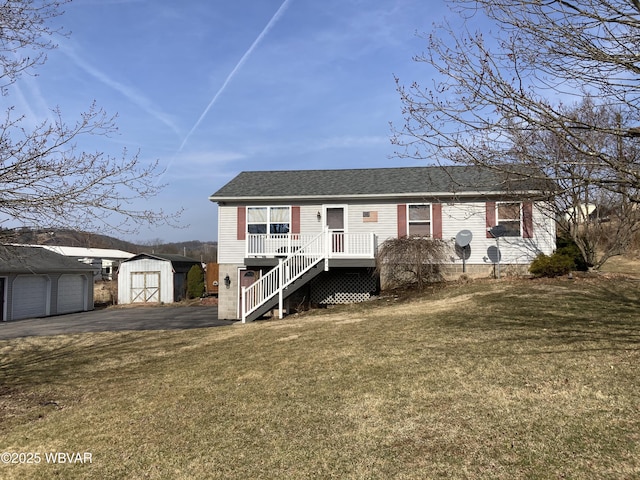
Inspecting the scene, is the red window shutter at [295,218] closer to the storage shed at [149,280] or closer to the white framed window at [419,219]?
the white framed window at [419,219]

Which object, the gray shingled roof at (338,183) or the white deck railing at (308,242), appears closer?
the white deck railing at (308,242)

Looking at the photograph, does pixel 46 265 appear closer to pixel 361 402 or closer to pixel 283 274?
pixel 283 274

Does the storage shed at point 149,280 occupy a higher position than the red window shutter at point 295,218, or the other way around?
the red window shutter at point 295,218

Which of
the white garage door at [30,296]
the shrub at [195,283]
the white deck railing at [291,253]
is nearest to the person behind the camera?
the white deck railing at [291,253]

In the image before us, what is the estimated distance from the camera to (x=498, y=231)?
14555 mm

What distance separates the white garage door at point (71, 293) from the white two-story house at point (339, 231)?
40.7 feet

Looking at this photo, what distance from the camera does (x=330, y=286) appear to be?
16047mm

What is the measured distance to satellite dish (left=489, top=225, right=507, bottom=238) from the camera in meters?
14.6

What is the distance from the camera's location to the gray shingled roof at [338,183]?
610 inches

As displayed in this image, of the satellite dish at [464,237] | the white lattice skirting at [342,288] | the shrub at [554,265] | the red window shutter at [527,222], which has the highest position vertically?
the red window shutter at [527,222]

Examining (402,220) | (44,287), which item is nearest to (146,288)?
(44,287)

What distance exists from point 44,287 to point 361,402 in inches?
905

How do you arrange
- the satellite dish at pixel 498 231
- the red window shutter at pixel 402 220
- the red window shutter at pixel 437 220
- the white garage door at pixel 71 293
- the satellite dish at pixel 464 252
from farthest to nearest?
the white garage door at pixel 71 293
the red window shutter at pixel 402 220
the red window shutter at pixel 437 220
the satellite dish at pixel 464 252
the satellite dish at pixel 498 231

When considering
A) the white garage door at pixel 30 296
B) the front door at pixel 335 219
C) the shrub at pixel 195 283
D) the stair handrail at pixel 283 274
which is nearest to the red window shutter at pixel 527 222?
the front door at pixel 335 219
